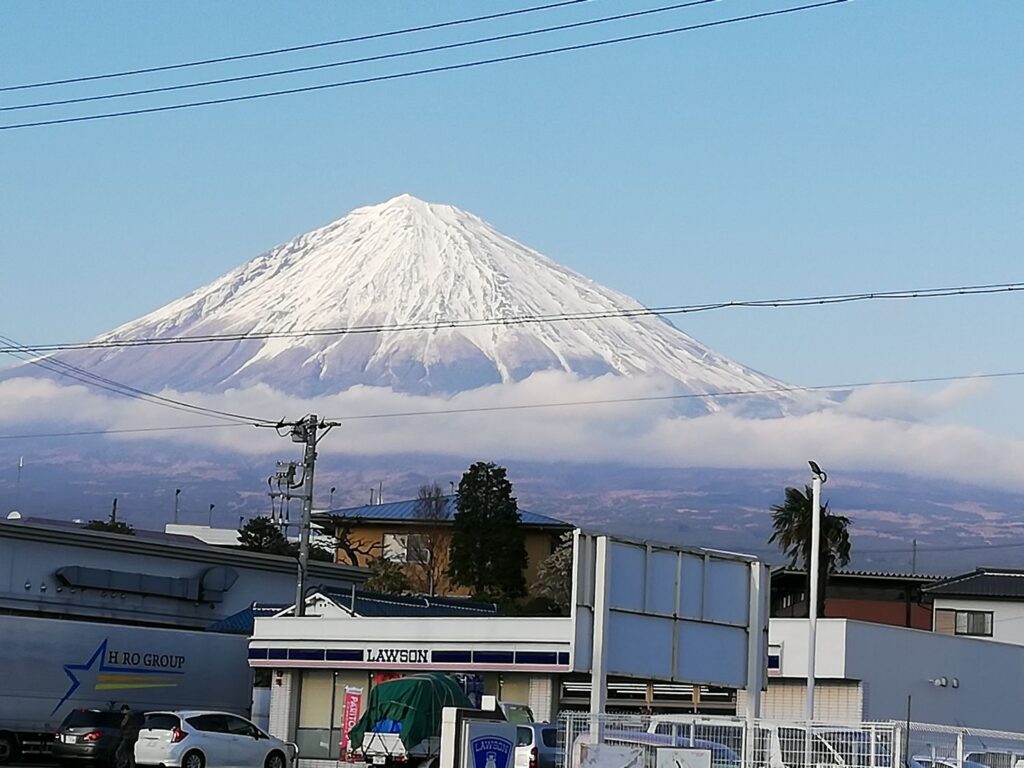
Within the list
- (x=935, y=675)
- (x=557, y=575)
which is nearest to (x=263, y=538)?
(x=557, y=575)

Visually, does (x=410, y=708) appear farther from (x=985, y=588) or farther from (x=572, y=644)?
(x=985, y=588)

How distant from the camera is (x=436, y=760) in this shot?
2961cm

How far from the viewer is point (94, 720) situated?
119 feet

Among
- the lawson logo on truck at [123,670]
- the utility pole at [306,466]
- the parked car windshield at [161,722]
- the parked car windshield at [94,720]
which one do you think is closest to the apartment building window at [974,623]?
the utility pole at [306,466]

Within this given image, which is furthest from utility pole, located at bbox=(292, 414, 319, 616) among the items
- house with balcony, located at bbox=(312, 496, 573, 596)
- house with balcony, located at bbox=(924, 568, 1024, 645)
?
house with balcony, located at bbox=(312, 496, 573, 596)

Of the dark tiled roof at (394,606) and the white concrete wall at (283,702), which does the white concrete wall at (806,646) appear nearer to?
the dark tiled roof at (394,606)

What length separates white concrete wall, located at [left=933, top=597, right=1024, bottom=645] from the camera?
60.9 m

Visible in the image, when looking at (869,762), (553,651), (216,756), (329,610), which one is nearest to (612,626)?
(869,762)

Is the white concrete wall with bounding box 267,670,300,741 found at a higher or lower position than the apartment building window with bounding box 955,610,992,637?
lower

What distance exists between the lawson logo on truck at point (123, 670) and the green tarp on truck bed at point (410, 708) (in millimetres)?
10380

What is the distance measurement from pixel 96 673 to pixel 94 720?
457 cm

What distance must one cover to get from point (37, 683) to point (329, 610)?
12.3 metres

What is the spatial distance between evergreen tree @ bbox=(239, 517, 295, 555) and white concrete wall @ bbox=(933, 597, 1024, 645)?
5490 centimetres

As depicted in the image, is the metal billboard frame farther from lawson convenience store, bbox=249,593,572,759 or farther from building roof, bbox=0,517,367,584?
building roof, bbox=0,517,367,584
